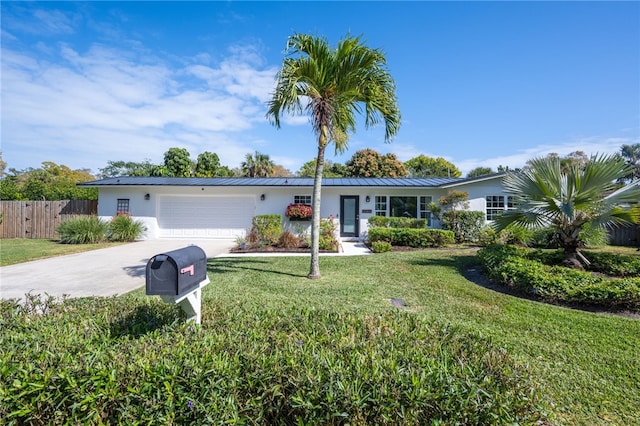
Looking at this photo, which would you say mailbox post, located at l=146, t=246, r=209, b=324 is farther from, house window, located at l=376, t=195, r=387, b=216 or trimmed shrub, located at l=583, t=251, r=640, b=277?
house window, located at l=376, t=195, r=387, b=216

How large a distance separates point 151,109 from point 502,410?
52.3 feet

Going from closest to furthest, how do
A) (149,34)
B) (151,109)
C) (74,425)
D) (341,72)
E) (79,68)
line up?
(74,425) → (341,72) → (149,34) → (79,68) → (151,109)

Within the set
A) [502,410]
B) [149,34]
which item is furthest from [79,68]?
[502,410]

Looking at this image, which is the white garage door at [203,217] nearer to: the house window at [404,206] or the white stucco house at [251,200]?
the white stucco house at [251,200]

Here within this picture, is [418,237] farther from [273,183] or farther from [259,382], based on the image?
[259,382]

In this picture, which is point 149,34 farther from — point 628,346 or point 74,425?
point 628,346

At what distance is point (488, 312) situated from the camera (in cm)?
471

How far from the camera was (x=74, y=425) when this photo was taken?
1692mm

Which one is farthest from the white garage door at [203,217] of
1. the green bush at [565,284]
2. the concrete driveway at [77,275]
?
the green bush at [565,284]

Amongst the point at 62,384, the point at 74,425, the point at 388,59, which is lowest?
the point at 74,425

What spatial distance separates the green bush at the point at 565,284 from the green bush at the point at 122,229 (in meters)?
15.4

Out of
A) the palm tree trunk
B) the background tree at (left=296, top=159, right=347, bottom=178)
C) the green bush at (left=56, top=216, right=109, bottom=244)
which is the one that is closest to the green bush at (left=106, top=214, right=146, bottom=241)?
the green bush at (left=56, top=216, right=109, bottom=244)

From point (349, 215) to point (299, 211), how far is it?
8.97ft

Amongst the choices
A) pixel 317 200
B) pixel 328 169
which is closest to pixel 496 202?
pixel 317 200
